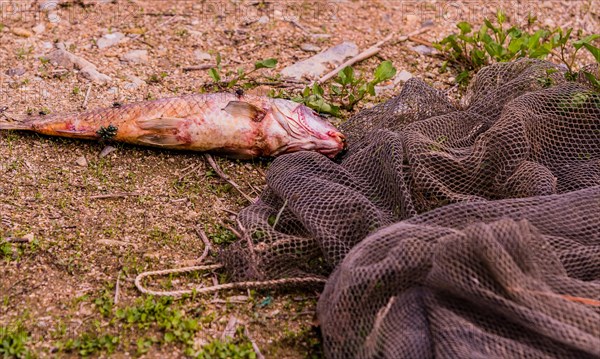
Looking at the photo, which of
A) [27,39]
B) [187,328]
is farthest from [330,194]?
[27,39]

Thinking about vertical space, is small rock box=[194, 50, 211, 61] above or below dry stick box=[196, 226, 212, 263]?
above

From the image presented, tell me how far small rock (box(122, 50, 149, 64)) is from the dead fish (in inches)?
45.8

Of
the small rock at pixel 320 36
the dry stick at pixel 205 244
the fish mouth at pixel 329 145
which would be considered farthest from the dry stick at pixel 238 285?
the small rock at pixel 320 36

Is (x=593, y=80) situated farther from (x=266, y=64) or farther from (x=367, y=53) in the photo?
(x=266, y=64)

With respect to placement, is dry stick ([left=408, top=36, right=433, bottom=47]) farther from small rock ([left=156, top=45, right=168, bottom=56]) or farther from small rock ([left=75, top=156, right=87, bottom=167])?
small rock ([left=75, top=156, right=87, bottom=167])

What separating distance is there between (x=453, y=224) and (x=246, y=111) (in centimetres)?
178

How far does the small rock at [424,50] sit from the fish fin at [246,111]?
2154 mm

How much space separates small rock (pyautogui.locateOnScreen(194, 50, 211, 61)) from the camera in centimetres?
615

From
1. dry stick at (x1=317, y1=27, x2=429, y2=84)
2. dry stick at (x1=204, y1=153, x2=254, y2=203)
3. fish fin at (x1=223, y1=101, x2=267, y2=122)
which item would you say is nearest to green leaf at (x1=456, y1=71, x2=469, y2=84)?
dry stick at (x1=317, y1=27, x2=429, y2=84)

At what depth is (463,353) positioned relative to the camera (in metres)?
3.06

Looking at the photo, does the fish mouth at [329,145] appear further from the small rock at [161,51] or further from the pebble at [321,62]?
the small rock at [161,51]

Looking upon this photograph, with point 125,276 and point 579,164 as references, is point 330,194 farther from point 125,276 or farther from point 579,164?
point 579,164

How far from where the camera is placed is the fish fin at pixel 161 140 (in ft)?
16.0

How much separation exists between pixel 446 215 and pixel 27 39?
13.5 feet
